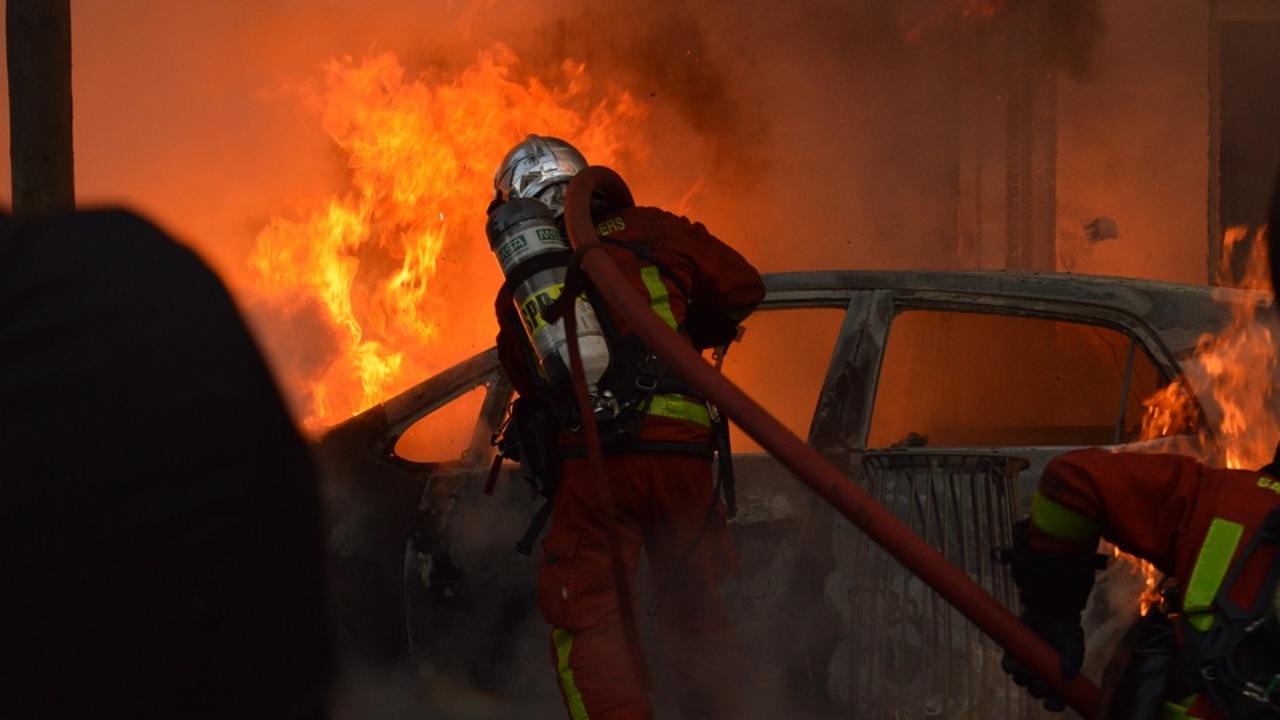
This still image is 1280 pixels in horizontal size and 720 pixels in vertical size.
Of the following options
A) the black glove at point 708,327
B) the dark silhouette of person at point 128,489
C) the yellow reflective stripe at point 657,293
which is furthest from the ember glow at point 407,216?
the dark silhouette of person at point 128,489

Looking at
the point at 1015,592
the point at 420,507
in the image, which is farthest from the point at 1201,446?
the point at 420,507

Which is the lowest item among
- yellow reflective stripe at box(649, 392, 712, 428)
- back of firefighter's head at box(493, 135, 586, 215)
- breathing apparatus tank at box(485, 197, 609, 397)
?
yellow reflective stripe at box(649, 392, 712, 428)

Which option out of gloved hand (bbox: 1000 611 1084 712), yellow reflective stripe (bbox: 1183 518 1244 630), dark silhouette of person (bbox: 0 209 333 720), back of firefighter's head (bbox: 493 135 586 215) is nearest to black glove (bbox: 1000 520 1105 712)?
gloved hand (bbox: 1000 611 1084 712)

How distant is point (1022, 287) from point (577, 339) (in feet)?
4.66

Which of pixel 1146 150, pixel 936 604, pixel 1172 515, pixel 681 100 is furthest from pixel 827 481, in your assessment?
pixel 681 100

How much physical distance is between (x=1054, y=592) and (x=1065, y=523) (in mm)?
156

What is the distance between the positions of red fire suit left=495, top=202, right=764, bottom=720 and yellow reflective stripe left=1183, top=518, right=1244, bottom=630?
1759 millimetres

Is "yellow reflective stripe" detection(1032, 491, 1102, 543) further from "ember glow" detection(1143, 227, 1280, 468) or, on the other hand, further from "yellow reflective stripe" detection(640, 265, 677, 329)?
"ember glow" detection(1143, 227, 1280, 468)

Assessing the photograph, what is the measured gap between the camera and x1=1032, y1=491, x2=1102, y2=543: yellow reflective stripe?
5.96 ft

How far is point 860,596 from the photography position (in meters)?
3.67

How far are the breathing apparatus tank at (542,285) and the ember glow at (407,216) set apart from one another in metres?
4.61

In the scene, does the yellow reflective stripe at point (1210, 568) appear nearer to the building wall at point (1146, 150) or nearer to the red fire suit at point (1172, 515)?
the red fire suit at point (1172, 515)

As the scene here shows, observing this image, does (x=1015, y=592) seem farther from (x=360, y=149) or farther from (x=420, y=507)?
(x=360, y=149)

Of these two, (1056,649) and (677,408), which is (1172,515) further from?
(677,408)
